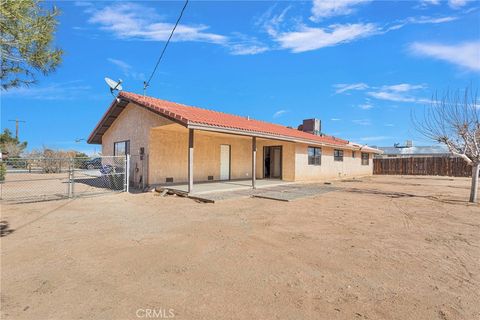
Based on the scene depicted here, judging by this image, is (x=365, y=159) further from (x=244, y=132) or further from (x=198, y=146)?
(x=244, y=132)

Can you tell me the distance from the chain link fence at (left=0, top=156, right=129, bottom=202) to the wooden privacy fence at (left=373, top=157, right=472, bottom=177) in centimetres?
2680

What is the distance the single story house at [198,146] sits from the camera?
37.1 feet

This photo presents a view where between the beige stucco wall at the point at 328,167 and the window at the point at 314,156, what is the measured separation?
10.7 inches

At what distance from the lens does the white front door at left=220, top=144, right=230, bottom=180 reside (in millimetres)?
15898

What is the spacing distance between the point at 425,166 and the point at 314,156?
1683 centimetres

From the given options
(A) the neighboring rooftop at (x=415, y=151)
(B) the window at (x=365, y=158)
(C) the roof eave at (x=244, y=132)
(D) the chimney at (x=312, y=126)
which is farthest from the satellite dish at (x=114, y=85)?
(A) the neighboring rooftop at (x=415, y=151)

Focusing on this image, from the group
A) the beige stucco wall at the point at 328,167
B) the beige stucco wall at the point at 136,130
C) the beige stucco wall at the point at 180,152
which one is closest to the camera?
the beige stucco wall at the point at 136,130

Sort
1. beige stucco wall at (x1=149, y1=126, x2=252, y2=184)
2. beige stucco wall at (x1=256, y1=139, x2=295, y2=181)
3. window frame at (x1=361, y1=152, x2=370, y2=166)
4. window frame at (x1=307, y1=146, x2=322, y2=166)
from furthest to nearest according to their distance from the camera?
window frame at (x1=361, y1=152, x2=370, y2=166), window frame at (x1=307, y1=146, x2=322, y2=166), beige stucco wall at (x1=256, y1=139, x2=295, y2=181), beige stucco wall at (x1=149, y1=126, x2=252, y2=184)

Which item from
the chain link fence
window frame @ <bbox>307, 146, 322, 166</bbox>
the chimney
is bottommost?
the chain link fence

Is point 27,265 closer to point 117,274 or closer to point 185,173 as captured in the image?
point 117,274

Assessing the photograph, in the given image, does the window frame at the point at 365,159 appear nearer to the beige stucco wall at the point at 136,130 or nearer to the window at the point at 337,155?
the window at the point at 337,155

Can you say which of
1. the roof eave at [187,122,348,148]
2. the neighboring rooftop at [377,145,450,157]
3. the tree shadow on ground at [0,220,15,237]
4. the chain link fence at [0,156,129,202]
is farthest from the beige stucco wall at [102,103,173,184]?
the neighboring rooftop at [377,145,450,157]

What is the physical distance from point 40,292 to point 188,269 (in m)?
1.69

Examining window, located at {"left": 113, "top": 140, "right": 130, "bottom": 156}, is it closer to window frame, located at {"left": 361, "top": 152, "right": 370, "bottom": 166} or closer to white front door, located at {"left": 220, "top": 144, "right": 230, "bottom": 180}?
white front door, located at {"left": 220, "top": 144, "right": 230, "bottom": 180}
